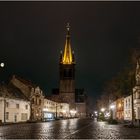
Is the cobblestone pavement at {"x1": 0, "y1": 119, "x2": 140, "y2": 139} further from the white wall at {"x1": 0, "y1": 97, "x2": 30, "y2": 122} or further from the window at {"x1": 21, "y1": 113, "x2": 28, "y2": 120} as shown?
the window at {"x1": 21, "y1": 113, "x2": 28, "y2": 120}

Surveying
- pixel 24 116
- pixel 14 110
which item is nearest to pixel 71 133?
pixel 14 110

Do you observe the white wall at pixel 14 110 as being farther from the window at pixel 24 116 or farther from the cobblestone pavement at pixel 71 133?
the cobblestone pavement at pixel 71 133

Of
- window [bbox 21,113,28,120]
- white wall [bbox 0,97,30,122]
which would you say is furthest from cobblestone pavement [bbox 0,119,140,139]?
window [bbox 21,113,28,120]

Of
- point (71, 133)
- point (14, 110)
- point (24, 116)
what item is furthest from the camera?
point (24, 116)

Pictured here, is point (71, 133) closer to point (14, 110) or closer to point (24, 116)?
point (14, 110)

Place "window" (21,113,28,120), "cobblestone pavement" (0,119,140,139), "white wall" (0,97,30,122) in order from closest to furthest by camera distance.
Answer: "cobblestone pavement" (0,119,140,139)
"white wall" (0,97,30,122)
"window" (21,113,28,120)

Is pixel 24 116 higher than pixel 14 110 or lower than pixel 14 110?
lower

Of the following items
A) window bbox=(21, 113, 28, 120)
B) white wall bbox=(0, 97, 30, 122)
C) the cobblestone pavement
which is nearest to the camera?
the cobblestone pavement

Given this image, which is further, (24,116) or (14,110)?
(24,116)

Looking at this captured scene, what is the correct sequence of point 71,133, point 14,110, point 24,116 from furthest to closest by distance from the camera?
point 24,116 → point 14,110 → point 71,133

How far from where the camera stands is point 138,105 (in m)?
70.4

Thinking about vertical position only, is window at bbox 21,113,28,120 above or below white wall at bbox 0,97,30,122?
below

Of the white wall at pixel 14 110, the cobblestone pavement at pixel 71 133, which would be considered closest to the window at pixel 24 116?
the white wall at pixel 14 110

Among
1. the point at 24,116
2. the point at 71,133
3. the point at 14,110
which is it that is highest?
the point at 14,110
